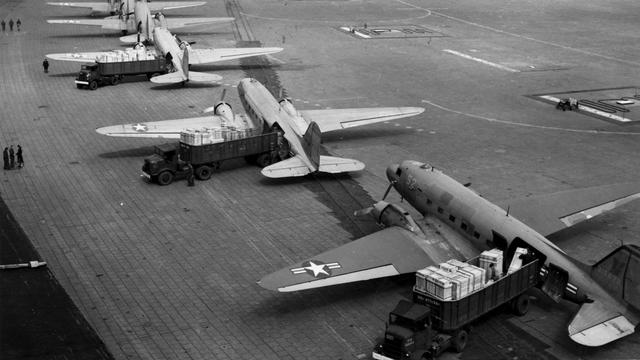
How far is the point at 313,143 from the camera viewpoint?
49719 millimetres

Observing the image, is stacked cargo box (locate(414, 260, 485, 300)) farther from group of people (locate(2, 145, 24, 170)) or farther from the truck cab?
group of people (locate(2, 145, 24, 170))

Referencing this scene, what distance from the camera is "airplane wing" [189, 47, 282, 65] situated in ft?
261

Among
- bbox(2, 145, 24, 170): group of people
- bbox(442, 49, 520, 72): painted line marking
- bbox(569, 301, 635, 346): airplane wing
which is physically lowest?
bbox(2, 145, 24, 170): group of people

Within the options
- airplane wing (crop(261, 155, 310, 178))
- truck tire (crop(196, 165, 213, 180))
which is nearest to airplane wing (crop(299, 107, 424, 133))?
airplane wing (crop(261, 155, 310, 178))

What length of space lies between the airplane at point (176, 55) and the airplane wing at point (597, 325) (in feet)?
160

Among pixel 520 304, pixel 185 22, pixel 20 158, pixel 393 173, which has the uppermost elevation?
pixel 185 22

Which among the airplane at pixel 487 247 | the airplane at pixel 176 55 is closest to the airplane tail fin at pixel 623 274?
the airplane at pixel 487 247

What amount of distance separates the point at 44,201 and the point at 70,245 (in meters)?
7.13

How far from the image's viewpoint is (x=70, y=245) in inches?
1639

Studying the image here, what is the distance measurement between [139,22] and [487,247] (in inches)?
2500

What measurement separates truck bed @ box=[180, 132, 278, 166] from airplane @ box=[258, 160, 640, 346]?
11.4m

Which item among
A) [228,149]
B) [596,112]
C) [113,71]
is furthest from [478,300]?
[113,71]

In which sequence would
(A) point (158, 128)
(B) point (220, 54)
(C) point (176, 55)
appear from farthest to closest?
(B) point (220, 54)
(C) point (176, 55)
(A) point (158, 128)

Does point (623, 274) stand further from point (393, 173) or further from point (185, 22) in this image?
point (185, 22)
